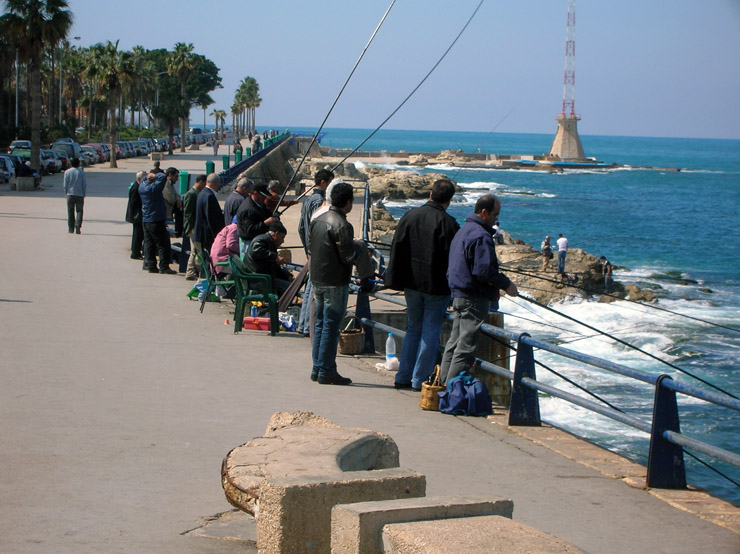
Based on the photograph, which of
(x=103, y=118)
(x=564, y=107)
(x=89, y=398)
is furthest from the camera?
(x=564, y=107)

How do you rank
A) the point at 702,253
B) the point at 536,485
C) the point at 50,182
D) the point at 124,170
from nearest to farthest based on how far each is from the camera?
the point at 536,485 → the point at 50,182 → the point at 124,170 → the point at 702,253

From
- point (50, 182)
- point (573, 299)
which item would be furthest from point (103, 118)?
point (573, 299)

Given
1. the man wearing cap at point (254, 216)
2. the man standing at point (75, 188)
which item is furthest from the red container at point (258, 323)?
the man standing at point (75, 188)

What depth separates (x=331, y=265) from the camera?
7.79 meters

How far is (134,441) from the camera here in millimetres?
6043

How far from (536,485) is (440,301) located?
240cm

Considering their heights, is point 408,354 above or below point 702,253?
above

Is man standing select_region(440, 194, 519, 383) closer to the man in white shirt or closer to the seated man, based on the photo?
the seated man

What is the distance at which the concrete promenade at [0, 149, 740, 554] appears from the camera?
4621mm

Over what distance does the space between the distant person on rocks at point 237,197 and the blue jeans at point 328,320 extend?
4.37 m

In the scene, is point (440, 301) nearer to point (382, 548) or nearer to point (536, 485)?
point (536, 485)

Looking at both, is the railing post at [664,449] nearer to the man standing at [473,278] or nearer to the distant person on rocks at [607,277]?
the man standing at [473,278]

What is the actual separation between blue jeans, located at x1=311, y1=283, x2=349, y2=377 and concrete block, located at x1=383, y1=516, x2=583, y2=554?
15.3 ft

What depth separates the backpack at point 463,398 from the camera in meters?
7.20
